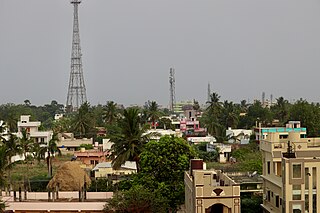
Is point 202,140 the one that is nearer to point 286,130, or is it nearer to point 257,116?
point 286,130

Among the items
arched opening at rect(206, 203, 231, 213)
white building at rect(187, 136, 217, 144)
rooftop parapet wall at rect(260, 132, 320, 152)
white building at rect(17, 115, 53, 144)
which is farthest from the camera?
white building at rect(187, 136, 217, 144)

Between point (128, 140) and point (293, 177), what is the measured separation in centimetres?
1237

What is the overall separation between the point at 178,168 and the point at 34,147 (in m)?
15.2

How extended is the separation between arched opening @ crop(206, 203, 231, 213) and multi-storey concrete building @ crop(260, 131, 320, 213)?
2.43 meters

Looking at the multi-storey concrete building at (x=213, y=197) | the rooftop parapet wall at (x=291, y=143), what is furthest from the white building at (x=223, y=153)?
the multi-storey concrete building at (x=213, y=197)

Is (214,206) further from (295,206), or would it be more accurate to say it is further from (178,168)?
(178,168)

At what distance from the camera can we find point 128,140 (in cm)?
3072

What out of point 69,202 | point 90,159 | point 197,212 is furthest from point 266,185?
point 90,159

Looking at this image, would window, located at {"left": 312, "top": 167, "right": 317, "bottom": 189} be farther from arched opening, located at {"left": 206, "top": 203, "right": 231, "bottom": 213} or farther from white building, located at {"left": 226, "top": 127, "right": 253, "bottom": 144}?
white building, located at {"left": 226, "top": 127, "right": 253, "bottom": 144}

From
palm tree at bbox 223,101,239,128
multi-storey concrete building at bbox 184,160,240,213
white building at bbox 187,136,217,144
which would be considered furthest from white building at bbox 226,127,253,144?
multi-storey concrete building at bbox 184,160,240,213

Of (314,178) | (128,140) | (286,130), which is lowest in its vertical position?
(314,178)

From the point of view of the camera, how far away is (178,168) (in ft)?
89.3

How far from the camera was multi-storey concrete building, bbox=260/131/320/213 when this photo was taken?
20.5 metres

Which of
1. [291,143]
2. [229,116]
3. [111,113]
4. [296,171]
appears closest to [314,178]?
[296,171]
